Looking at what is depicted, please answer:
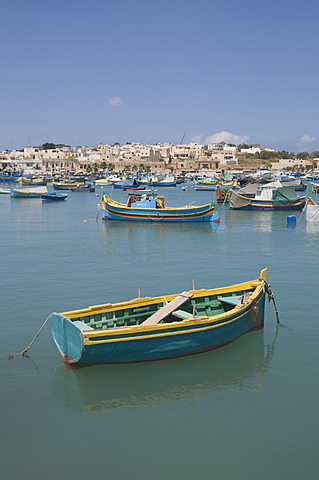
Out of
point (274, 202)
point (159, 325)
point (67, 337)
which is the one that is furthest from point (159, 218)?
point (67, 337)

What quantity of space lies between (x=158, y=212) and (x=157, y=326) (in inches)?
1048

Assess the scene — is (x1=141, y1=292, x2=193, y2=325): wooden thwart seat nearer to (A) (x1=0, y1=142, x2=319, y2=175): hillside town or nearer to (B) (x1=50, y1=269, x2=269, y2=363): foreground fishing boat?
(B) (x1=50, y1=269, x2=269, y2=363): foreground fishing boat

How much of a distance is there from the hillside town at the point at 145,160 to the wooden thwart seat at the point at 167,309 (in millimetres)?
122823

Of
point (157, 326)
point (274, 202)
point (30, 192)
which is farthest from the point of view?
point (30, 192)

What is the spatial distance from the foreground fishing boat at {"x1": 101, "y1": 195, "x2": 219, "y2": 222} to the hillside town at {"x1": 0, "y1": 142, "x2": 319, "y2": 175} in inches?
3818

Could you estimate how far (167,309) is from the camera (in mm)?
11047

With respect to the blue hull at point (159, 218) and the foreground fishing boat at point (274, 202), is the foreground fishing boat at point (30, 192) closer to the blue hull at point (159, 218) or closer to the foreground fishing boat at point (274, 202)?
the foreground fishing boat at point (274, 202)

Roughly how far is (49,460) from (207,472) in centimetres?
236

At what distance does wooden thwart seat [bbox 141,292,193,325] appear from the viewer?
10550 mm

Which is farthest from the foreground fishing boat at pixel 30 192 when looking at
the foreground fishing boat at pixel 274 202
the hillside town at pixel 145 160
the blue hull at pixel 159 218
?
the hillside town at pixel 145 160

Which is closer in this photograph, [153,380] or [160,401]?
[160,401]

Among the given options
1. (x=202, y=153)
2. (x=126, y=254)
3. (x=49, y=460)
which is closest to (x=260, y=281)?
(x=49, y=460)

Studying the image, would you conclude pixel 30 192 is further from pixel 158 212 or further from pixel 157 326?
pixel 157 326

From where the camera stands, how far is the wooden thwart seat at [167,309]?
34.6 feet
